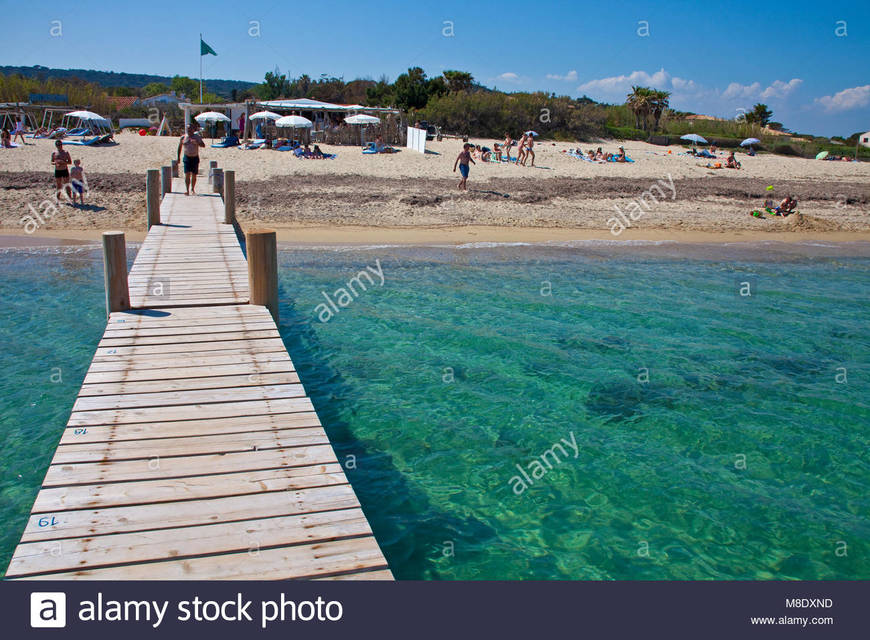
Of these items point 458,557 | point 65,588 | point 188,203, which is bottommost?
point 458,557

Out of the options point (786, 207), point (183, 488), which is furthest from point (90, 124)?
point (183, 488)

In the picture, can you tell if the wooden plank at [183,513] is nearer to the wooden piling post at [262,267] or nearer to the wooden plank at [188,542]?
the wooden plank at [188,542]

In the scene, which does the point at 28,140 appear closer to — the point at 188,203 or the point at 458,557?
Result: the point at 188,203

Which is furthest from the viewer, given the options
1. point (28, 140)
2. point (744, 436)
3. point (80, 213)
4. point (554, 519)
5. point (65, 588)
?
point (28, 140)

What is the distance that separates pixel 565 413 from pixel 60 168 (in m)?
16.3

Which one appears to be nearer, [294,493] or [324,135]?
[294,493]

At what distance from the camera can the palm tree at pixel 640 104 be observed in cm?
5234

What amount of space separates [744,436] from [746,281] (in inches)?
340

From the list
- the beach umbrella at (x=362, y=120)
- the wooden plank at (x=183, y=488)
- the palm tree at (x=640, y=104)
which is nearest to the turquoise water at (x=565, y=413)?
the wooden plank at (x=183, y=488)

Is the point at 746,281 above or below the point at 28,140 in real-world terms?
below

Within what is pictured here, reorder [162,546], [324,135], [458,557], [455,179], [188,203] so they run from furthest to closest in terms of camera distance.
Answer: [324,135]
[455,179]
[188,203]
[458,557]
[162,546]

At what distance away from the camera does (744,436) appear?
736cm

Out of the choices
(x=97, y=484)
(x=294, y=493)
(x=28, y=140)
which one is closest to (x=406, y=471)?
(x=294, y=493)

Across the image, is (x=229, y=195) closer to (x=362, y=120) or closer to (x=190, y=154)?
(x=190, y=154)
